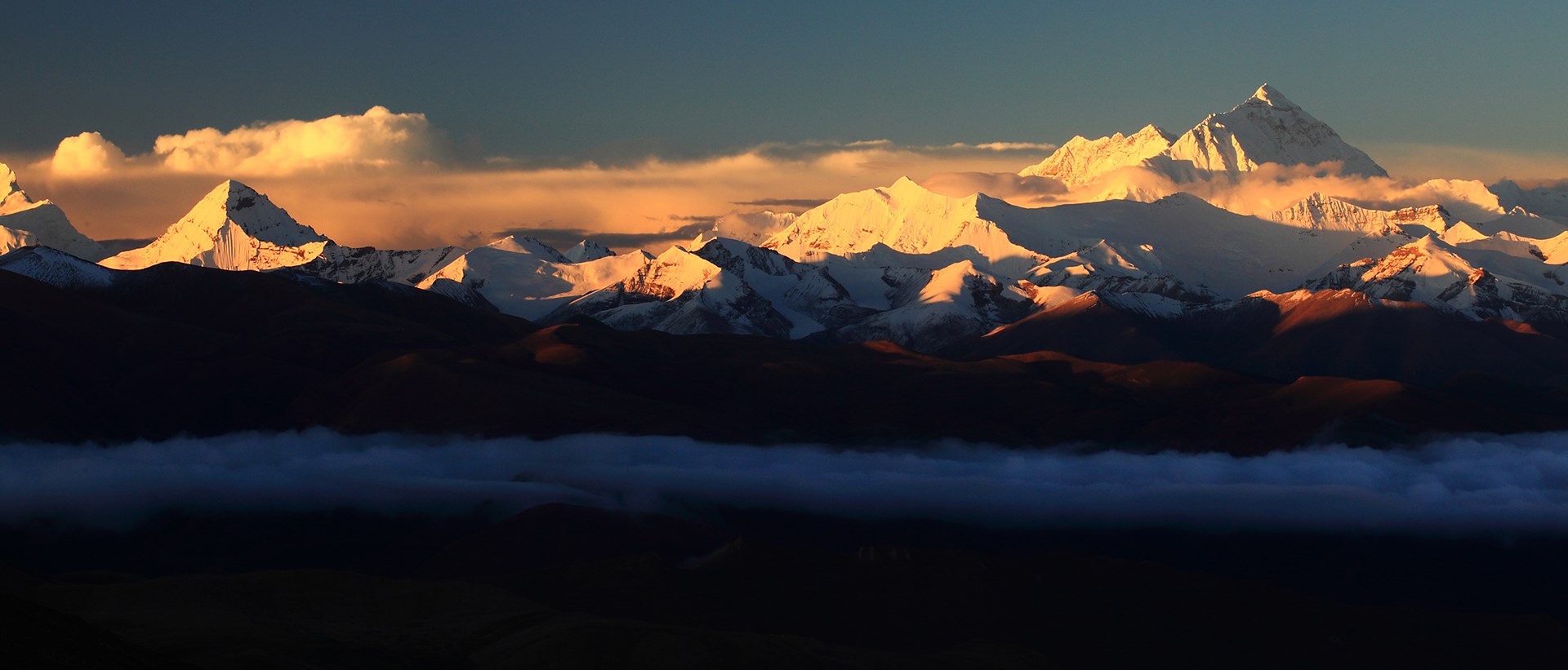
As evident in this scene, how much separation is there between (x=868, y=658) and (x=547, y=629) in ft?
99.4

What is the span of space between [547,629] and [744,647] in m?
19.3

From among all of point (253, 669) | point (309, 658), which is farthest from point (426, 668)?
point (253, 669)

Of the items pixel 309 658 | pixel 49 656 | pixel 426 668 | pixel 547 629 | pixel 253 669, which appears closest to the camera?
pixel 49 656

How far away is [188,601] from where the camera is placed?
646ft

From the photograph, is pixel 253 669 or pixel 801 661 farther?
pixel 801 661

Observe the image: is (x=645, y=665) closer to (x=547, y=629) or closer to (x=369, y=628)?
(x=547, y=629)

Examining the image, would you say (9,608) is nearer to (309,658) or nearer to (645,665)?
(309,658)

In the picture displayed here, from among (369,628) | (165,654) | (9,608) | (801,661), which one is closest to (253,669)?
(165,654)

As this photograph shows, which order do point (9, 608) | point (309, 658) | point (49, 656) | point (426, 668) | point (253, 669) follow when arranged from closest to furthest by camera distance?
point (49, 656) → point (9, 608) → point (253, 669) → point (309, 658) → point (426, 668)

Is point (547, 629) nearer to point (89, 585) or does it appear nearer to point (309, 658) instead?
point (309, 658)

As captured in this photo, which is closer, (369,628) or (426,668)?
(426,668)

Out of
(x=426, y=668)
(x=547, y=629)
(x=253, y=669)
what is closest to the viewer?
(x=253, y=669)

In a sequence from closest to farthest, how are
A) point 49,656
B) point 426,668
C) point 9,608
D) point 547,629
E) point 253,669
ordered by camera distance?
point 49,656
point 9,608
point 253,669
point 426,668
point 547,629

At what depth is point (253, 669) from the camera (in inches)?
6265
